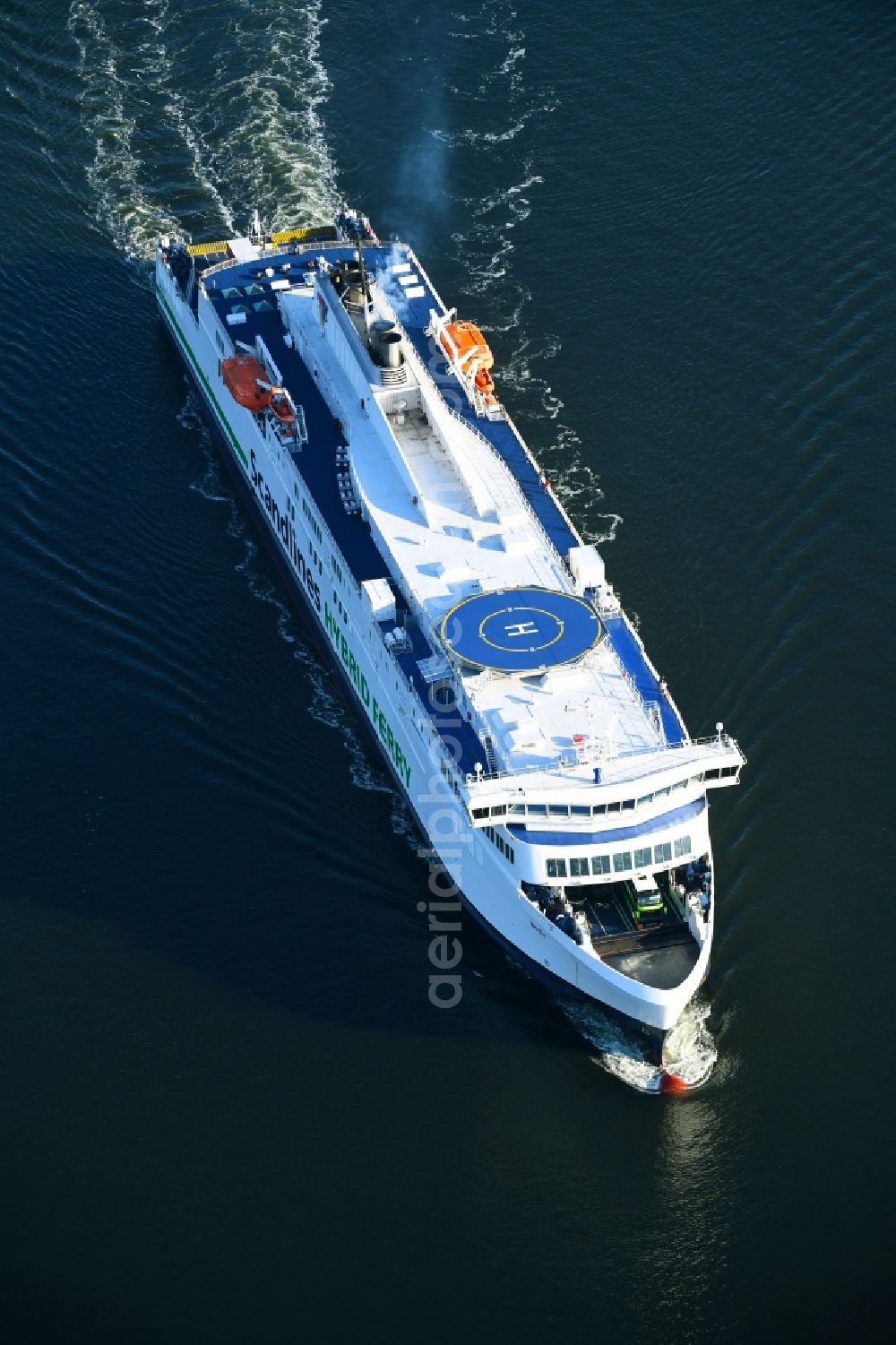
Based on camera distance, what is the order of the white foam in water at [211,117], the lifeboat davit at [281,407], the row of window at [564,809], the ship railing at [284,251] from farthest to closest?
the white foam in water at [211,117] < the ship railing at [284,251] < the lifeboat davit at [281,407] < the row of window at [564,809]

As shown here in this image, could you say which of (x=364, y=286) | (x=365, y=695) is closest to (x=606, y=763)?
(x=365, y=695)

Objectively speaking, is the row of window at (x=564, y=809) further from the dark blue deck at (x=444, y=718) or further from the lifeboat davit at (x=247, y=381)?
the lifeboat davit at (x=247, y=381)

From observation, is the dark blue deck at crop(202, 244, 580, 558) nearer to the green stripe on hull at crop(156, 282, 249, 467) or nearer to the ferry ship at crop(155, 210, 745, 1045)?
the ferry ship at crop(155, 210, 745, 1045)

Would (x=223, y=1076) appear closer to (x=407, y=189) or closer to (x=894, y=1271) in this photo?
(x=894, y=1271)

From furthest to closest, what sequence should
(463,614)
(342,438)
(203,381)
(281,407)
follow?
1. (203,381)
2. (281,407)
3. (342,438)
4. (463,614)

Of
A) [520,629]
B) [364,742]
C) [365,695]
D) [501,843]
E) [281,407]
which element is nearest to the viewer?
[501,843]

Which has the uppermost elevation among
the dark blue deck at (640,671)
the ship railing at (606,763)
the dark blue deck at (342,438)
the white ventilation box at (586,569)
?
the dark blue deck at (342,438)

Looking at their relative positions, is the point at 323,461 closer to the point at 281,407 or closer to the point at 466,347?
the point at 281,407

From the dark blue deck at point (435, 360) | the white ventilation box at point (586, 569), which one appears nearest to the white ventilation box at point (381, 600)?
the white ventilation box at point (586, 569)
